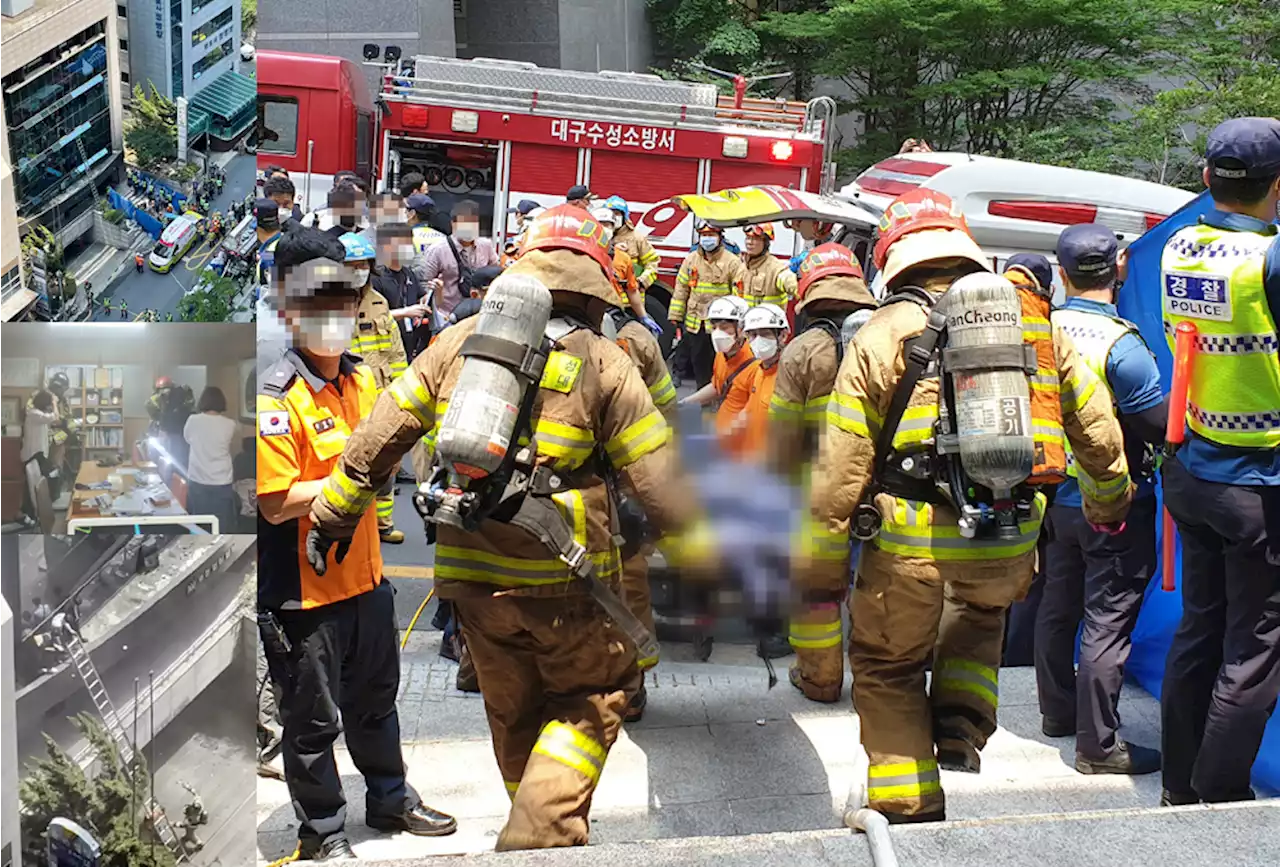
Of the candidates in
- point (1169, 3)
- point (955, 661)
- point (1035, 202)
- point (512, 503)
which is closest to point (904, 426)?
point (955, 661)

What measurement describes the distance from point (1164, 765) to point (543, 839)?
1936 mm

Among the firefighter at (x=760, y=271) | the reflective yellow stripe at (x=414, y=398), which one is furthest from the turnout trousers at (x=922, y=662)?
the firefighter at (x=760, y=271)

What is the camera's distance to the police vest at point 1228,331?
3.20 m

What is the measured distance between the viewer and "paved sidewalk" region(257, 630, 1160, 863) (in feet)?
11.8

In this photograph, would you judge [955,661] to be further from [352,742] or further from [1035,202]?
[1035,202]

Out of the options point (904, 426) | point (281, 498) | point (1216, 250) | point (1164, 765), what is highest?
point (1216, 250)

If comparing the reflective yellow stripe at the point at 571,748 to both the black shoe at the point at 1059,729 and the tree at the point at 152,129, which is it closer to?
the tree at the point at 152,129

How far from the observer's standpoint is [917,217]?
314 cm

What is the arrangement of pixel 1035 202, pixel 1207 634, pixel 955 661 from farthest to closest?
pixel 1035 202
pixel 1207 634
pixel 955 661

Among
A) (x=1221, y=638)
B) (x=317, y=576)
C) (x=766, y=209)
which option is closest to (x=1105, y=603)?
(x=1221, y=638)

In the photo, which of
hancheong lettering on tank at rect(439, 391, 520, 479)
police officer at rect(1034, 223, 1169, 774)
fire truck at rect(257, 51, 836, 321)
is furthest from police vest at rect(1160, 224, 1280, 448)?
fire truck at rect(257, 51, 836, 321)

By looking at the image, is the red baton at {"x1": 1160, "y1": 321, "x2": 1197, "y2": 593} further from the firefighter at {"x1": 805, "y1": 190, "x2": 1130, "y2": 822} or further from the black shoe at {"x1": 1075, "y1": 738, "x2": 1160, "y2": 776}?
the black shoe at {"x1": 1075, "y1": 738, "x2": 1160, "y2": 776}

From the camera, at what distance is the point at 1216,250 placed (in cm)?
325

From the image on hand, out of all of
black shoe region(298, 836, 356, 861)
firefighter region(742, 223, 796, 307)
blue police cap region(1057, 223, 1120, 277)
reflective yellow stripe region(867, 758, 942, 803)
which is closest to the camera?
reflective yellow stripe region(867, 758, 942, 803)
